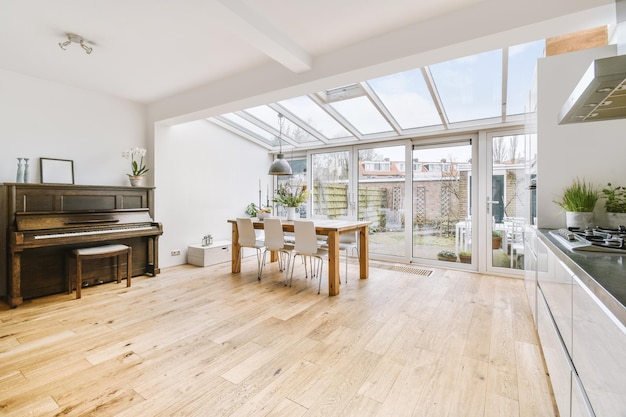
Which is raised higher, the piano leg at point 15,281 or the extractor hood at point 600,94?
the extractor hood at point 600,94

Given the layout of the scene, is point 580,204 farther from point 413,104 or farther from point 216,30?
point 216,30

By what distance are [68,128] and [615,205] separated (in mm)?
5676

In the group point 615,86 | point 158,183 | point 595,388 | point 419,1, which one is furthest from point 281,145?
point 595,388

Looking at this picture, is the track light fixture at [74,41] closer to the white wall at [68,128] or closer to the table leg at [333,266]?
the white wall at [68,128]

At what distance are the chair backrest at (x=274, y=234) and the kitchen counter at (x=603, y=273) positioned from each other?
9.47 feet

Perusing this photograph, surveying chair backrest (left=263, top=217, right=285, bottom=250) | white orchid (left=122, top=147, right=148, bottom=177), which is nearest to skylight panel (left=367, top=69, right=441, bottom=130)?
chair backrest (left=263, top=217, right=285, bottom=250)

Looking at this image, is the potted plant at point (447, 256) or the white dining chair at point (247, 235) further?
the potted plant at point (447, 256)

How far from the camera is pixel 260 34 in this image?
235 cm

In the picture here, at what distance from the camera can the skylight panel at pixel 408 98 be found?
3391 mm

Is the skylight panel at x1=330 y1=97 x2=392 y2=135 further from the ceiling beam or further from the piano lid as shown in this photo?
the piano lid

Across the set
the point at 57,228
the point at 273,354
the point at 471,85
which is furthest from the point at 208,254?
the point at 471,85

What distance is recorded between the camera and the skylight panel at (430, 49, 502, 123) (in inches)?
118

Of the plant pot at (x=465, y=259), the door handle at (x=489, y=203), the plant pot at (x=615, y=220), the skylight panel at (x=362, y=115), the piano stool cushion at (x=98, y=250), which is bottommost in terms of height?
the plant pot at (x=465, y=259)

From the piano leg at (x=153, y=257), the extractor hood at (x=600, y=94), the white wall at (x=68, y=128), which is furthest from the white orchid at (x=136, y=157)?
the extractor hood at (x=600, y=94)
